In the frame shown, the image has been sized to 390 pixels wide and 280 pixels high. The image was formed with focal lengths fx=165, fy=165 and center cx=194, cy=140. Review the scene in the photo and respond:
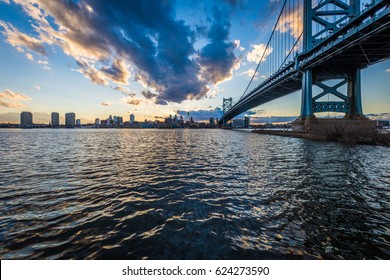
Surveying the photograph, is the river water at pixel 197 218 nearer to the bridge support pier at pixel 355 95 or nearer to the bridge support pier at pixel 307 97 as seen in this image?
the bridge support pier at pixel 307 97

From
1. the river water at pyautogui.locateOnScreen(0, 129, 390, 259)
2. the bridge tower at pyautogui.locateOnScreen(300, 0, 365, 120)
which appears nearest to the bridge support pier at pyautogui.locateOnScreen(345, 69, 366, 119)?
the bridge tower at pyautogui.locateOnScreen(300, 0, 365, 120)

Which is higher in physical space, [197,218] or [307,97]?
[307,97]

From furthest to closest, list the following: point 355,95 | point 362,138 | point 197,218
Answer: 1. point 355,95
2. point 362,138
3. point 197,218

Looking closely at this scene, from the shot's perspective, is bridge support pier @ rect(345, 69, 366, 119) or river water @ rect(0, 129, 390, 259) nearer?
river water @ rect(0, 129, 390, 259)

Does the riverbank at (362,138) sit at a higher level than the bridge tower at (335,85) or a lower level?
lower

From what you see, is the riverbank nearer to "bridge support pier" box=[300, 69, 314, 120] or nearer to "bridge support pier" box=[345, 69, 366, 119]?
"bridge support pier" box=[300, 69, 314, 120]

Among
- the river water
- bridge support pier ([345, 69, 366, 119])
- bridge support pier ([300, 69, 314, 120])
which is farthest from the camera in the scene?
bridge support pier ([300, 69, 314, 120])

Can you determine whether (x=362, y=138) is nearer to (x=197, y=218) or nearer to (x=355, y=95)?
(x=355, y=95)

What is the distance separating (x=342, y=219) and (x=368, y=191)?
10.8 ft

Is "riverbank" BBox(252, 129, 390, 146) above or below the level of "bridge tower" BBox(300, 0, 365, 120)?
below

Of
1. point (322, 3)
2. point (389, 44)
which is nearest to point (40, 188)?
point (389, 44)

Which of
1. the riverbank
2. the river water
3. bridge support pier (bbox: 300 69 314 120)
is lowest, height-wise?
the river water

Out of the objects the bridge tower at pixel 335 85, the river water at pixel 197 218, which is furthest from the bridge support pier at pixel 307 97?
the river water at pixel 197 218

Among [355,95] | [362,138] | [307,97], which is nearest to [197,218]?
[362,138]
